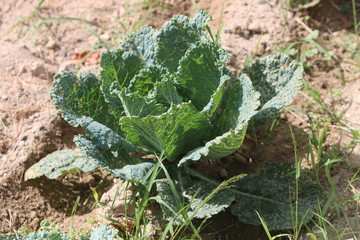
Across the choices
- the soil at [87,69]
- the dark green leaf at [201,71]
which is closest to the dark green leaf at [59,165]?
the soil at [87,69]

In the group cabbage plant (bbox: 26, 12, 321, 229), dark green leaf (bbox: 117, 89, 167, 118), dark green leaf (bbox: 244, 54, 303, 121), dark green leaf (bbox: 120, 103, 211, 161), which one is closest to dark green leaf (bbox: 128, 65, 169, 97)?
cabbage plant (bbox: 26, 12, 321, 229)

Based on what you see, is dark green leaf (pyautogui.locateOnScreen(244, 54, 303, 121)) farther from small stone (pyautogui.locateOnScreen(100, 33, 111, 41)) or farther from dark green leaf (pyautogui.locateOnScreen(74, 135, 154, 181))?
small stone (pyautogui.locateOnScreen(100, 33, 111, 41))

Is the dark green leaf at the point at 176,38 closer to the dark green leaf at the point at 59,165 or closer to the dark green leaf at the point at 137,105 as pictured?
the dark green leaf at the point at 137,105

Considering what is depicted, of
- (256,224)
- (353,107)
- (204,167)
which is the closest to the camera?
(256,224)

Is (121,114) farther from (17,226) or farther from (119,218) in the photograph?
(17,226)

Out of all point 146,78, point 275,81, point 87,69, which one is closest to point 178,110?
point 146,78

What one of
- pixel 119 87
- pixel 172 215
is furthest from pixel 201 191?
pixel 119 87
